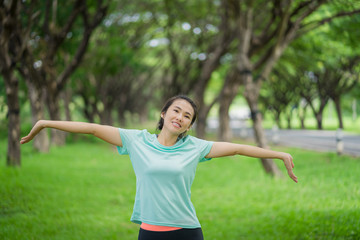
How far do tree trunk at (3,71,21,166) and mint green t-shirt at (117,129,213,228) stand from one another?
791 cm

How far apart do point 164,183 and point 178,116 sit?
18.7 inches

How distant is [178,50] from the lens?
22438 millimetres

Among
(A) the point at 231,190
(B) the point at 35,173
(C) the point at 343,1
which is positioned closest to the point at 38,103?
(B) the point at 35,173

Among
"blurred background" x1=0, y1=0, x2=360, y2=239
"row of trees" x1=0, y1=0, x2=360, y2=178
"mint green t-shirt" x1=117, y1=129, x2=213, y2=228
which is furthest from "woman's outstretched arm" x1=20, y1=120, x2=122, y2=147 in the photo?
"row of trees" x1=0, y1=0, x2=360, y2=178

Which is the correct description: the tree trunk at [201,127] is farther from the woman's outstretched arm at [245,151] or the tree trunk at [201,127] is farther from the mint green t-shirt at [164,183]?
the mint green t-shirt at [164,183]

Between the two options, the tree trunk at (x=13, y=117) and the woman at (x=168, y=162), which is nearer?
the woman at (x=168, y=162)

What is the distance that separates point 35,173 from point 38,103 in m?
5.01

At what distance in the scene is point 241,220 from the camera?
6.07m

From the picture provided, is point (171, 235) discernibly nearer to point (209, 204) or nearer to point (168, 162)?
point (168, 162)

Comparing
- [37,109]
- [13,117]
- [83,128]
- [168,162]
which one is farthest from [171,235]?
[37,109]

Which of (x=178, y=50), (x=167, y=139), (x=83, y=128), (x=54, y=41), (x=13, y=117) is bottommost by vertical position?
(x=167, y=139)

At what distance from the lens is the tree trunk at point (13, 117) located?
9406mm

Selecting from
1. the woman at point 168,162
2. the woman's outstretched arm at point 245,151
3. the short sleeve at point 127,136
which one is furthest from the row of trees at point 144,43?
the short sleeve at point 127,136

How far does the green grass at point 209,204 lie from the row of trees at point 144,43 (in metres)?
1.29
